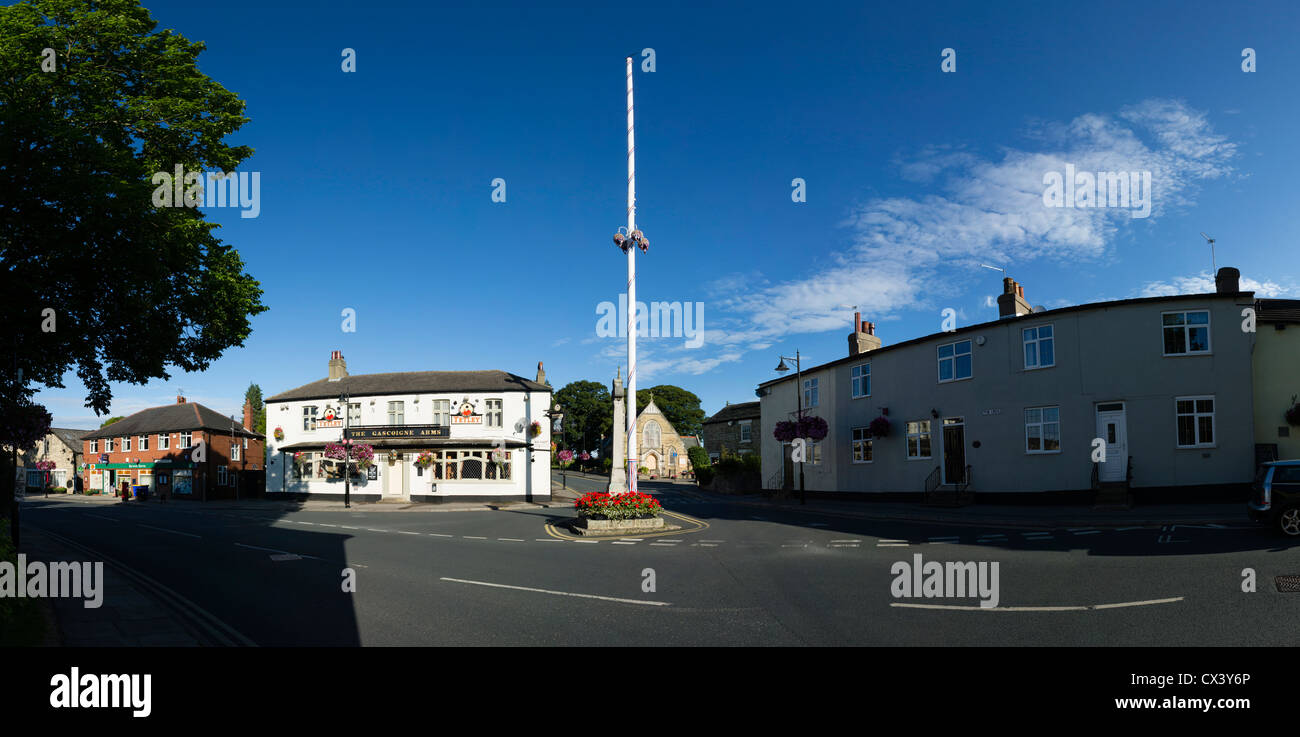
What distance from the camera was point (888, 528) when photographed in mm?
19281

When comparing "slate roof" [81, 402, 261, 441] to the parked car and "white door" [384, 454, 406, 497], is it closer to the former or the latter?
"white door" [384, 454, 406, 497]

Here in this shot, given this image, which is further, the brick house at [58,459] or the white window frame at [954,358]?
the brick house at [58,459]

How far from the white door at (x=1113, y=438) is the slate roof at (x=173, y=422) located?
63499 millimetres

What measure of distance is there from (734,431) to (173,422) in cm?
5156

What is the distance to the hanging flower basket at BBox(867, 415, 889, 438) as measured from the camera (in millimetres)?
29544

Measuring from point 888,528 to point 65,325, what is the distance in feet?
70.0

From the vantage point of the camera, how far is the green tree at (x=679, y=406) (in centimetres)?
9981

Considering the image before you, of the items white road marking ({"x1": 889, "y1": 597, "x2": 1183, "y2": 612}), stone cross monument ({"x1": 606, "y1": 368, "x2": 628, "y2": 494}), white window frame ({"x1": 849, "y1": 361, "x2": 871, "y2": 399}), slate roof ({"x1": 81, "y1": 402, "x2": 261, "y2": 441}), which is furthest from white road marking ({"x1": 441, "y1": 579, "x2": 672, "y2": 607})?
slate roof ({"x1": 81, "y1": 402, "x2": 261, "y2": 441})

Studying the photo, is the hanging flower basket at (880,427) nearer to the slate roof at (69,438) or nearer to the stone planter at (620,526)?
the stone planter at (620,526)

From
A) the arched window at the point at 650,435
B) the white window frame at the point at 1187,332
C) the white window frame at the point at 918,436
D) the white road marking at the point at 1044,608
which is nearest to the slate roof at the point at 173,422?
the arched window at the point at 650,435

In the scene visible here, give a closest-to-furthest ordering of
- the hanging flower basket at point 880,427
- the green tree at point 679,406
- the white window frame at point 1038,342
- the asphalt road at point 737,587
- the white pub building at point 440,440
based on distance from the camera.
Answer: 1. the asphalt road at point 737,587
2. the white window frame at point 1038,342
3. the hanging flower basket at point 880,427
4. the white pub building at point 440,440
5. the green tree at point 679,406


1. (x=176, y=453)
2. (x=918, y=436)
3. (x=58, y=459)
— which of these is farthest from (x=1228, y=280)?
(x=58, y=459)
